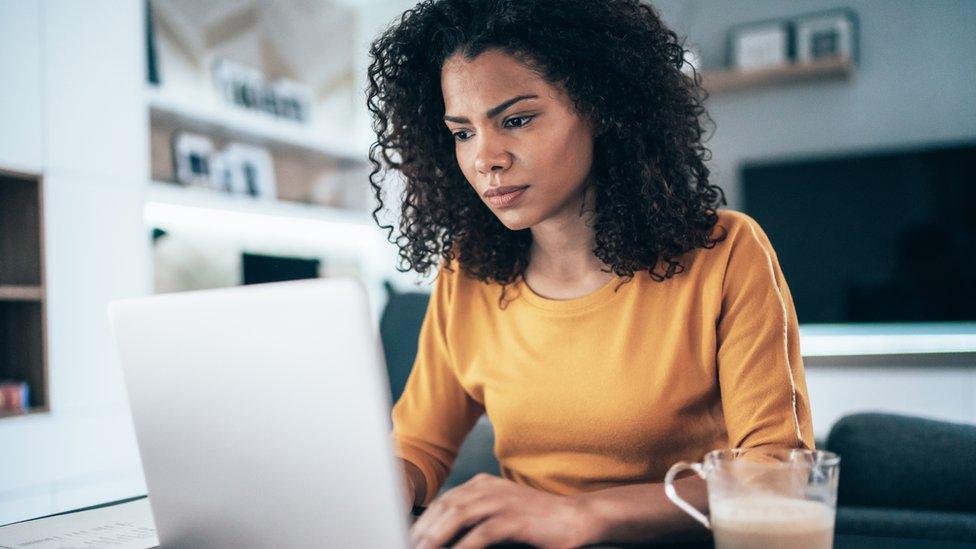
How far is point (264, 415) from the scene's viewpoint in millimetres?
564

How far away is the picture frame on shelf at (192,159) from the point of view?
10.3ft

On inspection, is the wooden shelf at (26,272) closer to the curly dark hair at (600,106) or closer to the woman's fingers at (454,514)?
the curly dark hair at (600,106)

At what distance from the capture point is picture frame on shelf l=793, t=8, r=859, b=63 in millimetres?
3447

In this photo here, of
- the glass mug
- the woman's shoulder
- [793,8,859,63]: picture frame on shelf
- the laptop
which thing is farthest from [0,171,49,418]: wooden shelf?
[793,8,859,63]: picture frame on shelf

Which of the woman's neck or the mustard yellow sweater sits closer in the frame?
the mustard yellow sweater

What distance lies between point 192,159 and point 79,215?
75 centimetres

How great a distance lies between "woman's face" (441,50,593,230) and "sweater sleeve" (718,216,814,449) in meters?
0.25

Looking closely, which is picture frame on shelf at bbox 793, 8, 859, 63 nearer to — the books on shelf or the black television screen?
the black television screen

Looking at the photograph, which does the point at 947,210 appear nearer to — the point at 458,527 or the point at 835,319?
the point at 835,319

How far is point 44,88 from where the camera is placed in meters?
2.39

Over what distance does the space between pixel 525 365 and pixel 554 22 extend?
466 millimetres

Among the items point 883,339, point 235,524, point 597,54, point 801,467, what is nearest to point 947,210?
point 883,339

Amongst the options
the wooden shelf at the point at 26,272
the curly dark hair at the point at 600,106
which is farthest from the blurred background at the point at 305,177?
the curly dark hair at the point at 600,106

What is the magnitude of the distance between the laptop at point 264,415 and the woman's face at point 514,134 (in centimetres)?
48
